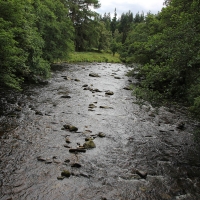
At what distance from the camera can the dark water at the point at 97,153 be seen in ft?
22.1

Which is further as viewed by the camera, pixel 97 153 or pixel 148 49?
pixel 148 49

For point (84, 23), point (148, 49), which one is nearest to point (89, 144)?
point (148, 49)

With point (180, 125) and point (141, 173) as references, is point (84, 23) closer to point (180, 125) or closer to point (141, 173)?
point (180, 125)

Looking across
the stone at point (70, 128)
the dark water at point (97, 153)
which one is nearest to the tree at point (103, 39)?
the dark water at point (97, 153)

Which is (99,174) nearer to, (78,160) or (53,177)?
(78,160)

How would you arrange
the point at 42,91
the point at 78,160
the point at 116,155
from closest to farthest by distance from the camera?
the point at 78,160 < the point at 116,155 < the point at 42,91

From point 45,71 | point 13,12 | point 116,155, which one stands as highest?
point 13,12

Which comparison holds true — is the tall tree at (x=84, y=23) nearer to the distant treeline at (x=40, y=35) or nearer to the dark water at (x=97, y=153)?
the distant treeline at (x=40, y=35)

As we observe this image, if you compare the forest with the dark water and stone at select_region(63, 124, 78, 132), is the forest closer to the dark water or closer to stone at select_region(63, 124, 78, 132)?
the dark water

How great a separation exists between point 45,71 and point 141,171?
50.2 feet

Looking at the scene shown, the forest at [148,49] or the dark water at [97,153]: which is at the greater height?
the forest at [148,49]

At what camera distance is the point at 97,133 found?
11102 millimetres

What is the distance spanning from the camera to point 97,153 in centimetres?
908

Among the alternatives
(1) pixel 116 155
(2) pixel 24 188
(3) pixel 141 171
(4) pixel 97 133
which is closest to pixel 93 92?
(4) pixel 97 133
